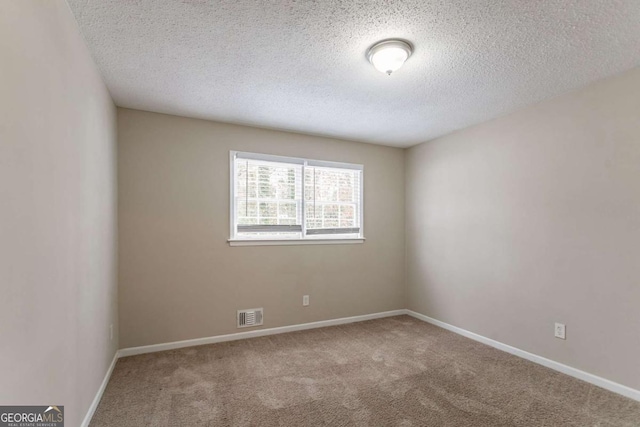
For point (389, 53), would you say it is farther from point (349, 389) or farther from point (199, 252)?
point (199, 252)

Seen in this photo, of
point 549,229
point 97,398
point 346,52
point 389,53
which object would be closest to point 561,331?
point 549,229

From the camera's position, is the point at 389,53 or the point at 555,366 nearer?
the point at 389,53

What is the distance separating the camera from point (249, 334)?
3.66m

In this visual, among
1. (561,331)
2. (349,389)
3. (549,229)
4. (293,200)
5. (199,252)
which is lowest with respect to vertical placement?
(349,389)

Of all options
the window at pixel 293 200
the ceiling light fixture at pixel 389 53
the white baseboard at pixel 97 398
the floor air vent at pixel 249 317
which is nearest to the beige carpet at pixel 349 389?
the white baseboard at pixel 97 398

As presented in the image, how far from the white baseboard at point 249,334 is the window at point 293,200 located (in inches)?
41.5

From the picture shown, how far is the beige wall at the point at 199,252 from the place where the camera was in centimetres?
322

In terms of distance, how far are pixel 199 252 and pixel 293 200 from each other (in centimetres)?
129

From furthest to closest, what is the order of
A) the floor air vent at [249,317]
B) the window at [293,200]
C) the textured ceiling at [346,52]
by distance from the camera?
the window at [293,200]
the floor air vent at [249,317]
the textured ceiling at [346,52]

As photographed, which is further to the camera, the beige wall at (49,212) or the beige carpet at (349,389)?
the beige carpet at (349,389)

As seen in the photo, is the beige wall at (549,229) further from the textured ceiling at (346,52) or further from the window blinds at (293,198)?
the window blinds at (293,198)

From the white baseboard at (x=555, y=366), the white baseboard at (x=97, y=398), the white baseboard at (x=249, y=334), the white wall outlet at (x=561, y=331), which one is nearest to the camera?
the white baseboard at (x=97, y=398)

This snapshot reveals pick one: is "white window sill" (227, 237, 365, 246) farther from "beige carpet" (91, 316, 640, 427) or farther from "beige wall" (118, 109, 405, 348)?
"beige carpet" (91, 316, 640, 427)
